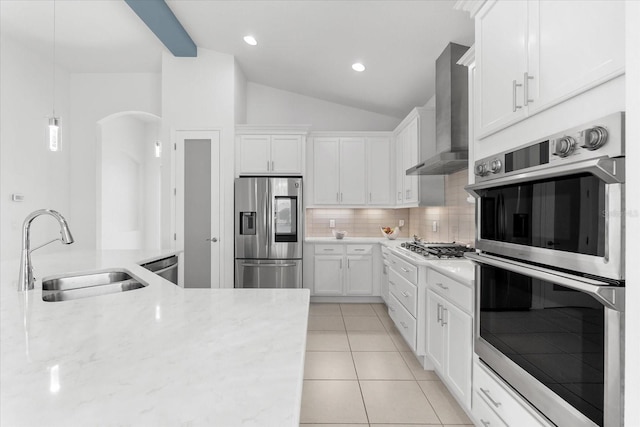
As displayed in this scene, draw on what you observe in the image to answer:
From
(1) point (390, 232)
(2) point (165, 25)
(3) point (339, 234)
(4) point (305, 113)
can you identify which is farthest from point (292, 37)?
(1) point (390, 232)

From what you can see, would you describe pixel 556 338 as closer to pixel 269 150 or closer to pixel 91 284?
pixel 91 284

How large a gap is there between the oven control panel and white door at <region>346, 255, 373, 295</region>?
346 centimetres

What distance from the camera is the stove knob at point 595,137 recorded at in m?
0.96

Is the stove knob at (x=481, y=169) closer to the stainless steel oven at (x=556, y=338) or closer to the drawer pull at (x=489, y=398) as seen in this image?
the stainless steel oven at (x=556, y=338)

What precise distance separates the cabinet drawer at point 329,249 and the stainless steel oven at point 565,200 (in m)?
3.38

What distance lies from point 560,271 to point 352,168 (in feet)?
13.3

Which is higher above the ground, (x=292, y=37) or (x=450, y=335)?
(x=292, y=37)

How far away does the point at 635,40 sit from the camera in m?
0.72

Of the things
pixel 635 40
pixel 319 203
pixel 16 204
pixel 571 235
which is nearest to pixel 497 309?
pixel 571 235

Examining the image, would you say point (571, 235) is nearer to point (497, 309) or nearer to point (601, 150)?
point (601, 150)

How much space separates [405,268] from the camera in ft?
10.9

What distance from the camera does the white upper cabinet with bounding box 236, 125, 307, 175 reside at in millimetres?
4820

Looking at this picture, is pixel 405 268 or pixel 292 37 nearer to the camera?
pixel 405 268

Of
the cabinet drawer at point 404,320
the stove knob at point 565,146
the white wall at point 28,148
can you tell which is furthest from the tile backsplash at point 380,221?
the white wall at point 28,148
